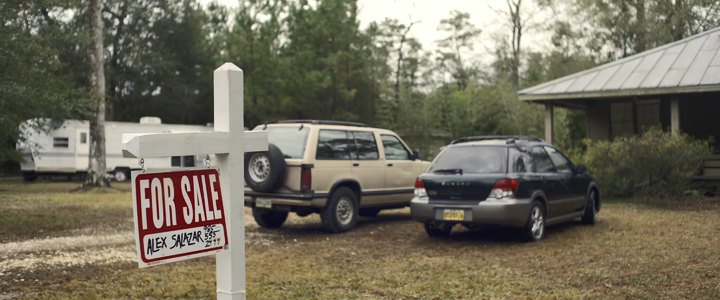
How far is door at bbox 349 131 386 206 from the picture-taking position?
11594mm

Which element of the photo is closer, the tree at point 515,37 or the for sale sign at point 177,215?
the for sale sign at point 177,215

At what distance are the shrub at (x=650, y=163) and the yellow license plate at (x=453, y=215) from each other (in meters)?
7.39

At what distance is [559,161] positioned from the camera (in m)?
10.8

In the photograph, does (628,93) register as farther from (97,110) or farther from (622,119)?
(97,110)

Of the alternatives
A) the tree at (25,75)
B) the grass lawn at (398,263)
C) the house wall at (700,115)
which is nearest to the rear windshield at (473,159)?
the grass lawn at (398,263)

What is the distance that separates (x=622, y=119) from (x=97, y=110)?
16.2 metres

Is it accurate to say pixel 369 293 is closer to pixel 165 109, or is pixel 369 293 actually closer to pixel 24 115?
pixel 24 115

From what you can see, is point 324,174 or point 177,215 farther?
point 324,174

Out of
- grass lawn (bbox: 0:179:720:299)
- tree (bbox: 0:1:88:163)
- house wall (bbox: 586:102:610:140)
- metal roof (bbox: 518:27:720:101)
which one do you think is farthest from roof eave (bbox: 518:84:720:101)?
tree (bbox: 0:1:88:163)

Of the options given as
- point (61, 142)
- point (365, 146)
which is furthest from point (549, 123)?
point (61, 142)

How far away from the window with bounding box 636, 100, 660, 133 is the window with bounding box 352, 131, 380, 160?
36.0ft

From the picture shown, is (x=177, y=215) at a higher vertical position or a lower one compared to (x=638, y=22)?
lower

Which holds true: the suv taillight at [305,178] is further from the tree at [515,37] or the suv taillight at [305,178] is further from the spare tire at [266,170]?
the tree at [515,37]

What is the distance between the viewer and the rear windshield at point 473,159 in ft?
31.1
